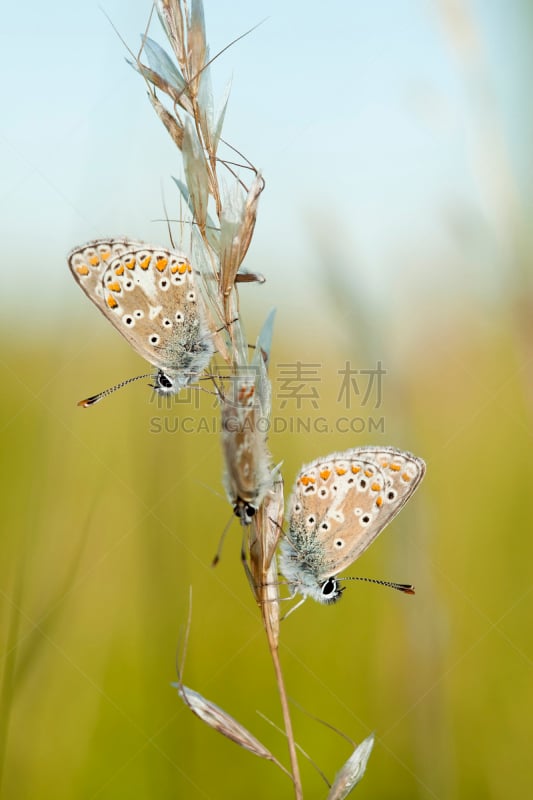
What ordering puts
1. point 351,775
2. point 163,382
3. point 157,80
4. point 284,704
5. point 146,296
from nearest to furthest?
point 284,704 → point 351,775 → point 157,80 → point 146,296 → point 163,382

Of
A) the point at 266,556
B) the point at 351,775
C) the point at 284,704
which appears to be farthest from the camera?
the point at 266,556

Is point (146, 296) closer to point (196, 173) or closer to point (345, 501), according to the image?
point (196, 173)

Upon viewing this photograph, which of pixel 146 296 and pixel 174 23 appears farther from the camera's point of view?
pixel 146 296

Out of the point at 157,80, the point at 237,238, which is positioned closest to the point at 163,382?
the point at 237,238

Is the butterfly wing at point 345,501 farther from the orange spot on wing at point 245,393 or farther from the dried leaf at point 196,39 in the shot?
the dried leaf at point 196,39

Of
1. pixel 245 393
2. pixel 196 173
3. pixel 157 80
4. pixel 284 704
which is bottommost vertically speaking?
pixel 284 704

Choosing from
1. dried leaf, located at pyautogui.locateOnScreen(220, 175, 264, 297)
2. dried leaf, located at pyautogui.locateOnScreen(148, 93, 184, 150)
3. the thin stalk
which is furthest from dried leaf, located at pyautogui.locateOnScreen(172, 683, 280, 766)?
dried leaf, located at pyautogui.locateOnScreen(148, 93, 184, 150)

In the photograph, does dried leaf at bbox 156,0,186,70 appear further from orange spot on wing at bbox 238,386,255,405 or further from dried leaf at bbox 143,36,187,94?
orange spot on wing at bbox 238,386,255,405

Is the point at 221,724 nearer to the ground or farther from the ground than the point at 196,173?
nearer to the ground
